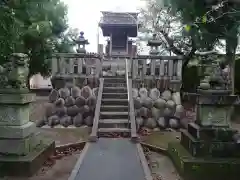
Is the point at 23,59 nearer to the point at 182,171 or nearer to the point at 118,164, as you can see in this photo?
the point at 118,164

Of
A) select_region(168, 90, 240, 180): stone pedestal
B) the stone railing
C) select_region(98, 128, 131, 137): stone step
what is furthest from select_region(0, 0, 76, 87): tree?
select_region(168, 90, 240, 180): stone pedestal

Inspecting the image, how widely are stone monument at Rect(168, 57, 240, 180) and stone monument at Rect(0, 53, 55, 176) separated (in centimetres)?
320

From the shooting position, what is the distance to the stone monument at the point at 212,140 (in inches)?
221

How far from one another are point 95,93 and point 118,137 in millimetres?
3345

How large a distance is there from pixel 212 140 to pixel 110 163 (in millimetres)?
2268

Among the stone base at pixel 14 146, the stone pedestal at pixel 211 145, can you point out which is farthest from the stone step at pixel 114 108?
the stone base at pixel 14 146

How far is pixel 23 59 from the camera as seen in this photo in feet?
20.3

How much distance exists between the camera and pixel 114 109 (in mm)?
10414

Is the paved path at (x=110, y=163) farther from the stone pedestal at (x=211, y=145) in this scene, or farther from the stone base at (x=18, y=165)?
the stone pedestal at (x=211, y=145)

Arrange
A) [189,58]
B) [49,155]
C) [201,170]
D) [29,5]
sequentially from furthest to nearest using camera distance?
[189,58] → [29,5] → [49,155] → [201,170]

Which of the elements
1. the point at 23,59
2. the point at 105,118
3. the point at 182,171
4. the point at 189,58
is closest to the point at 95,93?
the point at 105,118

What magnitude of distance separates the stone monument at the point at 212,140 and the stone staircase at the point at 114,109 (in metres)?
3.26

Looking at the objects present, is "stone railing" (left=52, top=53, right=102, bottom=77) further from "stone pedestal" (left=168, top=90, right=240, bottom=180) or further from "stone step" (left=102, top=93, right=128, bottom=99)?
"stone pedestal" (left=168, top=90, right=240, bottom=180)

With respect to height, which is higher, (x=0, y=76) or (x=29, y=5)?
(x=29, y=5)
